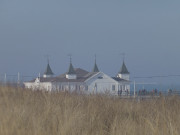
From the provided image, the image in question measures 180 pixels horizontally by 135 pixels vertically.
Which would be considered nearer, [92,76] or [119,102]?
[119,102]

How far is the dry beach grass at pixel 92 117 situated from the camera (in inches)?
248

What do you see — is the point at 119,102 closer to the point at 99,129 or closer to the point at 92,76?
the point at 99,129

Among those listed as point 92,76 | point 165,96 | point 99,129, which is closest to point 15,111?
point 99,129

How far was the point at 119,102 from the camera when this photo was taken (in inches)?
378

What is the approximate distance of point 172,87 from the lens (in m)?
9.90

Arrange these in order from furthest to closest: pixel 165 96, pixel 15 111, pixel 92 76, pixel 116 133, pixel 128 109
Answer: pixel 92 76
pixel 165 96
pixel 128 109
pixel 15 111
pixel 116 133

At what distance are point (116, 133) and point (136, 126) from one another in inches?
18.9

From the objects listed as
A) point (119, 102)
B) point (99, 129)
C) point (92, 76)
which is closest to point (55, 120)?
point (99, 129)

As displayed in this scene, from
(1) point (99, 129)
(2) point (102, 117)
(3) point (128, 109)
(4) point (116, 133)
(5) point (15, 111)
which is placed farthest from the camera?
(3) point (128, 109)

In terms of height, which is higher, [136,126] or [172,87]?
[172,87]

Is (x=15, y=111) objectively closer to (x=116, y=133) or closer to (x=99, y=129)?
(x=99, y=129)

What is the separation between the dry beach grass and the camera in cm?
629

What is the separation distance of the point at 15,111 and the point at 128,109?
2532mm

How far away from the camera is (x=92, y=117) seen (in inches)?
294
